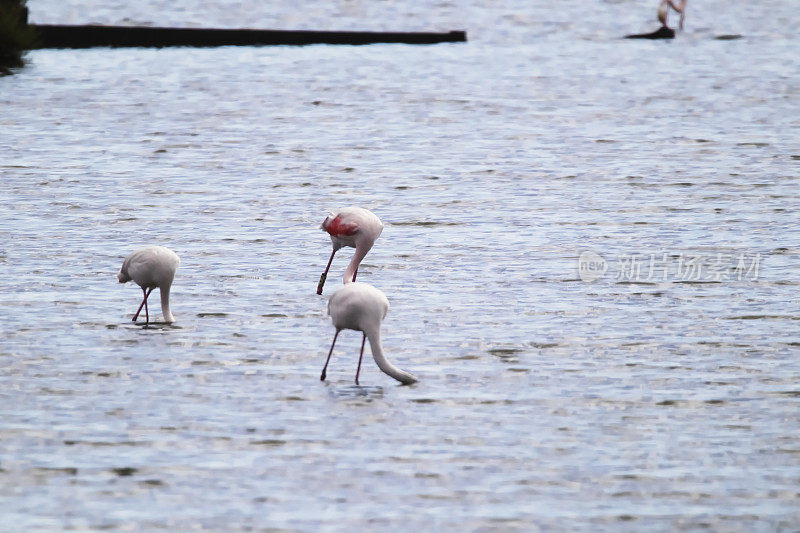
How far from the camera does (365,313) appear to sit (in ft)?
30.6

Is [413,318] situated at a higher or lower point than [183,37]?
higher

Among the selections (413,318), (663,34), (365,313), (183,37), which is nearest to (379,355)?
(365,313)

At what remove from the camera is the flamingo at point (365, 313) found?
30.6ft

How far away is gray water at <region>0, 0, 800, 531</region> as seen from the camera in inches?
306

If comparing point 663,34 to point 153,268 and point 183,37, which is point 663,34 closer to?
point 183,37

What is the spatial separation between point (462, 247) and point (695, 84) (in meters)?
16.7

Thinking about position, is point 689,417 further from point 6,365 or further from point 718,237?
point 718,237

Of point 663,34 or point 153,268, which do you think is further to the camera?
point 663,34

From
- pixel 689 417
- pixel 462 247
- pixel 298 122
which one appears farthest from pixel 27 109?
pixel 689 417

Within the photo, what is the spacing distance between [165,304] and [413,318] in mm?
1749

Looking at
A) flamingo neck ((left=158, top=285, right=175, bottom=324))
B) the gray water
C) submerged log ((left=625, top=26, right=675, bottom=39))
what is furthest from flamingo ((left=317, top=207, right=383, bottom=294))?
submerged log ((left=625, top=26, right=675, bottom=39))

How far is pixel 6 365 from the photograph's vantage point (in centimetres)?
1013

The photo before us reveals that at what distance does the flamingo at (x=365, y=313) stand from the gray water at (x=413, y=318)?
9.1 inches

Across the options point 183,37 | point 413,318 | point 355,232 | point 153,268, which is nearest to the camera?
point 153,268
